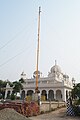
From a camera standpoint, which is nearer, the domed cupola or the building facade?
the building facade

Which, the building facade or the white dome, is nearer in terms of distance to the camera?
the building facade

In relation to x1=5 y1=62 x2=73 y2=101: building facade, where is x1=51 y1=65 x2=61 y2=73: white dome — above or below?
above

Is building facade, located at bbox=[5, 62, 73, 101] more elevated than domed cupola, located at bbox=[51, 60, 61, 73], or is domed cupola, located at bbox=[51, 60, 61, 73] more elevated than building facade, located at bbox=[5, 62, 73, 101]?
domed cupola, located at bbox=[51, 60, 61, 73]

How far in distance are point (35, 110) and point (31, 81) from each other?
41444 mm

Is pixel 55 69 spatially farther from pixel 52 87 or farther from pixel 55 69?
pixel 52 87

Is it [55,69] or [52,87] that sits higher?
[55,69]

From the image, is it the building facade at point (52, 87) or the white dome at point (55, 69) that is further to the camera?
the white dome at point (55, 69)

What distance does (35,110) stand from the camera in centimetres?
2112

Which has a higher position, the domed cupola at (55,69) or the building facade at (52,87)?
the domed cupola at (55,69)

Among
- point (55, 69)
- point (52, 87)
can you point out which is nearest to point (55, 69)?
point (55, 69)

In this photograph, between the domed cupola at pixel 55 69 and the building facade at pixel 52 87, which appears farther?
the domed cupola at pixel 55 69

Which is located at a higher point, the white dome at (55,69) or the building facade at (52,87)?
the white dome at (55,69)

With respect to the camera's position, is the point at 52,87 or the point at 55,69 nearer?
the point at 52,87

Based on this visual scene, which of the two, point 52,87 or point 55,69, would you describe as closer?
point 52,87
